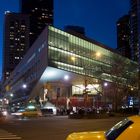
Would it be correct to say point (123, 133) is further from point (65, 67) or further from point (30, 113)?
point (65, 67)

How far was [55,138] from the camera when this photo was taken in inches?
837

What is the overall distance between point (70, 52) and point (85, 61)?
24.7ft

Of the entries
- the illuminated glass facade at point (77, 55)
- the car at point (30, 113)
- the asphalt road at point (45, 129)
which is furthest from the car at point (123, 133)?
the illuminated glass facade at point (77, 55)

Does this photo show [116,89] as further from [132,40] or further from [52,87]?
[132,40]

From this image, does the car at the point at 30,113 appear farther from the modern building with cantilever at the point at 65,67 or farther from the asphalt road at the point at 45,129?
the modern building with cantilever at the point at 65,67

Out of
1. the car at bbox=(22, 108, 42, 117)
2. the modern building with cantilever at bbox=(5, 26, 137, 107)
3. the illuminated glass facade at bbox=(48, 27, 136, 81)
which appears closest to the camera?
the car at bbox=(22, 108, 42, 117)

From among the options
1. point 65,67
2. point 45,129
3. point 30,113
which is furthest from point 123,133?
point 65,67

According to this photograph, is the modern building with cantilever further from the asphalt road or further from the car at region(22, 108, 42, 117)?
the asphalt road

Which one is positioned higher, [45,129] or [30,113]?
[30,113]

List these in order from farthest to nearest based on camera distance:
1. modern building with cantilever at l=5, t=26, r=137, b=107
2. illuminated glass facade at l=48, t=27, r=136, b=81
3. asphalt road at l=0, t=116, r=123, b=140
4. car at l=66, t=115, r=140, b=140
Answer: illuminated glass facade at l=48, t=27, r=136, b=81, modern building with cantilever at l=5, t=26, r=137, b=107, asphalt road at l=0, t=116, r=123, b=140, car at l=66, t=115, r=140, b=140

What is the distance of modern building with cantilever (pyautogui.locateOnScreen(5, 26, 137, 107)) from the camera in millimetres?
89000

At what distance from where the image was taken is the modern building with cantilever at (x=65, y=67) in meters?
89.0

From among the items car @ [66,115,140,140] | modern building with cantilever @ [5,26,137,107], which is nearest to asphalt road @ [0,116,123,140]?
car @ [66,115,140,140]

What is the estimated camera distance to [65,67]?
3625 inches
